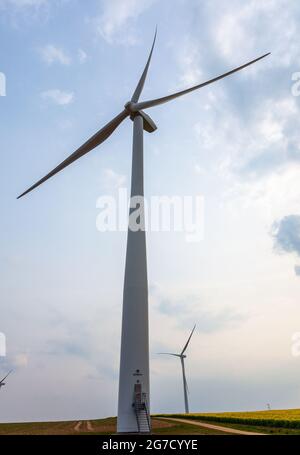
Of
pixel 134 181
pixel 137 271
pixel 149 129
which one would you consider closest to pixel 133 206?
pixel 134 181

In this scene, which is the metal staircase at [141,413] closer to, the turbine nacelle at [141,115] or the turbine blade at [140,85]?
the turbine nacelle at [141,115]

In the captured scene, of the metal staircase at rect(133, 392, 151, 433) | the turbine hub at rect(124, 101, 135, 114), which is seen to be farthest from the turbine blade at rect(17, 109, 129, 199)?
the metal staircase at rect(133, 392, 151, 433)

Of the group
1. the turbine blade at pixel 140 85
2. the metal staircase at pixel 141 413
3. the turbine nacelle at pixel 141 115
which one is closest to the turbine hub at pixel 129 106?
the turbine nacelle at pixel 141 115

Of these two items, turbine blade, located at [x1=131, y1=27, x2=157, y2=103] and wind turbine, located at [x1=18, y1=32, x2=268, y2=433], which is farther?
turbine blade, located at [x1=131, y1=27, x2=157, y2=103]

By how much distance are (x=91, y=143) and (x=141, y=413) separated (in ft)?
95.0

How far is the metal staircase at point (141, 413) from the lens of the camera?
3284 centimetres

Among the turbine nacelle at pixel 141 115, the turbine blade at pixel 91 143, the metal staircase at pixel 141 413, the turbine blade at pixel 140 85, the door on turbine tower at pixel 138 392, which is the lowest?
the metal staircase at pixel 141 413

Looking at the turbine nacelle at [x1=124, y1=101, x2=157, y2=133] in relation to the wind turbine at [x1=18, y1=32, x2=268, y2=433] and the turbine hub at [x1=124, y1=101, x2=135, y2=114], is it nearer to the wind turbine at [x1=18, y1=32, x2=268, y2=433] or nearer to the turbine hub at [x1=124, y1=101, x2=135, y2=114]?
the turbine hub at [x1=124, y1=101, x2=135, y2=114]

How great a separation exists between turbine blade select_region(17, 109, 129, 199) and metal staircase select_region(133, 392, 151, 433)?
2433cm

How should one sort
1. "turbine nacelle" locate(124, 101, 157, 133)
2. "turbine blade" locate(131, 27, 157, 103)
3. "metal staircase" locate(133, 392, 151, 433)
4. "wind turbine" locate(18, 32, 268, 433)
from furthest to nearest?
1. "turbine blade" locate(131, 27, 157, 103)
2. "turbine nacelle" locate(124, 101, 157, 133)
3. "wind turbine" locate(18, 32, 268, 433)
4. "metal staircase" locate(133, 392, 151, 433)

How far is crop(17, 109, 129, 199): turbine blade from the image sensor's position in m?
44.5

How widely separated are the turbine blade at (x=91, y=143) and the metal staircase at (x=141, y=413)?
2433cm

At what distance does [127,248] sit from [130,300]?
508cm
